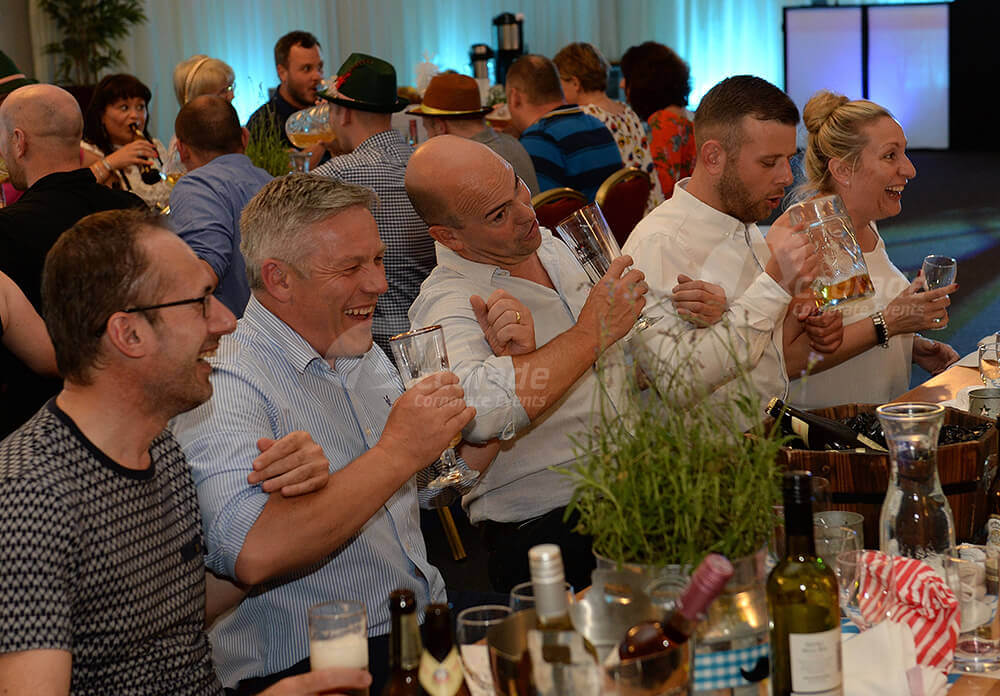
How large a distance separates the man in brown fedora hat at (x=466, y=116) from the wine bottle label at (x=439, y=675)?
11.2 ft

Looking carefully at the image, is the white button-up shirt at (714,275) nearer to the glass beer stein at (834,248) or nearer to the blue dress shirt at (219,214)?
the glass beer stein at (834,248)

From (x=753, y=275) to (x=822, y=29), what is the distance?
13.9 meters

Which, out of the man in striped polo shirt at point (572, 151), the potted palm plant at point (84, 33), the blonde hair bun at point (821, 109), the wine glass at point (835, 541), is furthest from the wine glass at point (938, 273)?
the potted palm plant at point (84, 33)

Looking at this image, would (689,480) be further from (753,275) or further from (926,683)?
(753,275)

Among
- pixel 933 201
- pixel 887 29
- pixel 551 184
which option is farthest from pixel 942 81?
pixel 551 184

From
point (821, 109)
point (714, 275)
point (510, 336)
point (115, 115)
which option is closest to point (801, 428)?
point (510, 336)

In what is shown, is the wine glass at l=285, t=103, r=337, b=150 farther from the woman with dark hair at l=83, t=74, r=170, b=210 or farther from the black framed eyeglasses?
the black framed eyeglasses

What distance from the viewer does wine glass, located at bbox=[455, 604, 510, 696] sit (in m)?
1.23

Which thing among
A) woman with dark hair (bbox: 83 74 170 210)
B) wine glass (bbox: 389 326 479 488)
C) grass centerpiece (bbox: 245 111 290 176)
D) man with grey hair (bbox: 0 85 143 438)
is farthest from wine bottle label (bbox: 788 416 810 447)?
woman with dark hair (bbox: 83 74 170 210)

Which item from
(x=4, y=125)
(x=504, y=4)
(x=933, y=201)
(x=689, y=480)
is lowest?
(x=933, y=201)

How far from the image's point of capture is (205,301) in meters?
1.65

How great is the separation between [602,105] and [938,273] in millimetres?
3190

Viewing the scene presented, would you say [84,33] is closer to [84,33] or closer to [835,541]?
[84,33]

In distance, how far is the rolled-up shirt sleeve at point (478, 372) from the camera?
7.35 feet
